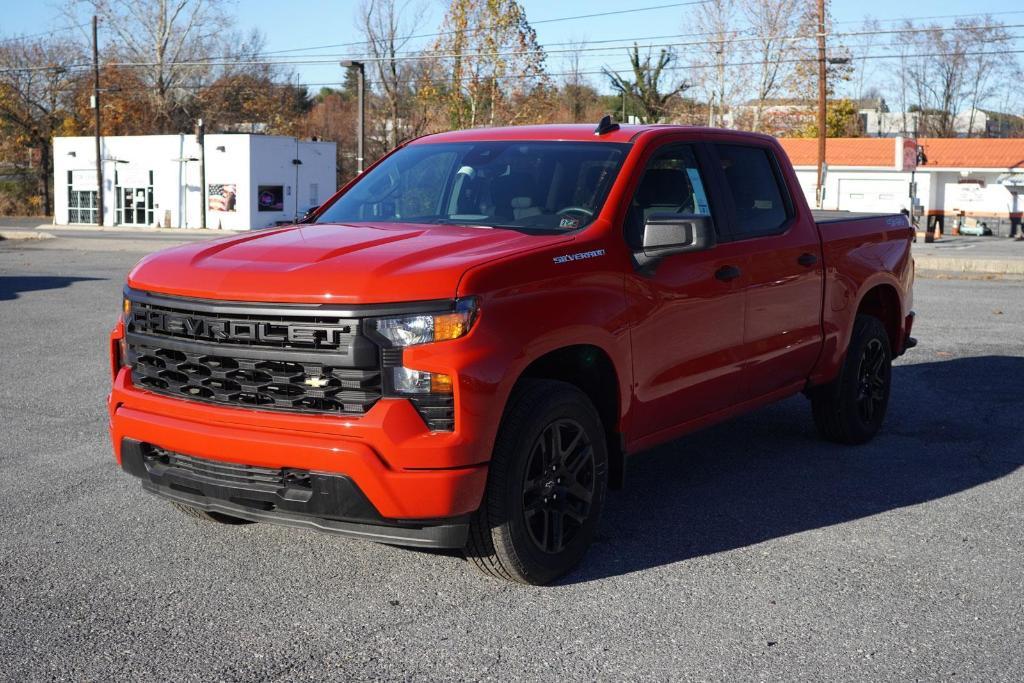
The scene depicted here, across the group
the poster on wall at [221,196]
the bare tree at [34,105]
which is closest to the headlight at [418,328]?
the poster on wall at [221,196]

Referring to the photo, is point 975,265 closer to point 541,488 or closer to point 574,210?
point 574,210

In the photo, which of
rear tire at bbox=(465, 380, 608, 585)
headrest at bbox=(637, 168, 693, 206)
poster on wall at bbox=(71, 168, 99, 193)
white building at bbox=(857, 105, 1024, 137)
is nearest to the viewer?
rear tire at bbox=(465, 380, 608, 585)

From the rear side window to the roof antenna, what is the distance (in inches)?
26.8

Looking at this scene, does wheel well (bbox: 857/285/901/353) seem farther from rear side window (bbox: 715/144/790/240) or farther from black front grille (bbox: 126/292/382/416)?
black front grille (bbox: 126/292/382/416)

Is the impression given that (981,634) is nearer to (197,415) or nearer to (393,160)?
(197,415)

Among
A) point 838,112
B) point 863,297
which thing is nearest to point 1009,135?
point 838,112

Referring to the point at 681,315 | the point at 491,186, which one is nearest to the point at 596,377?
the point at 681,315

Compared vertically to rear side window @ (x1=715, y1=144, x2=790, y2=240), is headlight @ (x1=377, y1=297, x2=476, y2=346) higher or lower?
lower

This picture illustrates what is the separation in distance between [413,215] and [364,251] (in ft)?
3.58

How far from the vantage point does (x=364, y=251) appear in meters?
4.58

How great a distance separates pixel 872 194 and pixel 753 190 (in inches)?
2149

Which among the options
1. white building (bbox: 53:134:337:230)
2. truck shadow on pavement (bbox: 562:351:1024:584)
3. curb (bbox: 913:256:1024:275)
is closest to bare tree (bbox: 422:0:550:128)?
white building (bbox: 53:134:337:230)

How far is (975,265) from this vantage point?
79.5 ft

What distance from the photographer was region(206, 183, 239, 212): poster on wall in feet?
184
